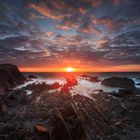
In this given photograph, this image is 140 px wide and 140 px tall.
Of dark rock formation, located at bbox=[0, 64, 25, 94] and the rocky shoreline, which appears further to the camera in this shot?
dark rock formation, located at bbox=[0, 64, 25, 94]

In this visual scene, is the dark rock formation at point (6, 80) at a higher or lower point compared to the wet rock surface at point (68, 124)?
higher

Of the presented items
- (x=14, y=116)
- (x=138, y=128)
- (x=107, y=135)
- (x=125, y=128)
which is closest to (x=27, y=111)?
(x=14, y=116)

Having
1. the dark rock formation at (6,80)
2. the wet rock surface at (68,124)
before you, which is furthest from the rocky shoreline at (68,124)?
the dark rock formation at (6,80)

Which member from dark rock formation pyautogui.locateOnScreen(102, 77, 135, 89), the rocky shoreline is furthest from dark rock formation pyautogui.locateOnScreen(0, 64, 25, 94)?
dark rock formation pyautogui.locateOnScreen(102, 77, 135, 89)

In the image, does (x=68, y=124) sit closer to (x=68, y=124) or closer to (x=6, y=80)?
(x=68, y=124)

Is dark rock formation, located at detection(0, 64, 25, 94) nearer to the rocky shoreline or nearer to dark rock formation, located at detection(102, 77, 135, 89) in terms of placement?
the rocky shoreline

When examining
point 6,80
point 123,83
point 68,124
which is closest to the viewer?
point 68,124

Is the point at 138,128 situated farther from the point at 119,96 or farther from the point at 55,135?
the point at 119,96

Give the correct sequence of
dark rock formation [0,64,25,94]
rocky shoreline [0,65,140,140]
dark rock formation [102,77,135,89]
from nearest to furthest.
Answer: rocky shoreline [0,65,140,140]
dark rock formation [0,64,25,94]
dark rock formation [102,77,135,89]

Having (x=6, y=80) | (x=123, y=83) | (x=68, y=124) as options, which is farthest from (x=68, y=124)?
(x=123, y=83)

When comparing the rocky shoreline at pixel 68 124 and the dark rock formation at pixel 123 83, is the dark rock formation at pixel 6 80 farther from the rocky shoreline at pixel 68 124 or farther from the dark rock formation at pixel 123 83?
the dark rock formation at pixel 123 83

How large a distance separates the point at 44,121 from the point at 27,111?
445 centimetres

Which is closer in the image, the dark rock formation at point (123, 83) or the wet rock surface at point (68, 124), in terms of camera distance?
the wet rock surface at point (68, 124)

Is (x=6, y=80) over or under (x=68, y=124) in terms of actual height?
over
